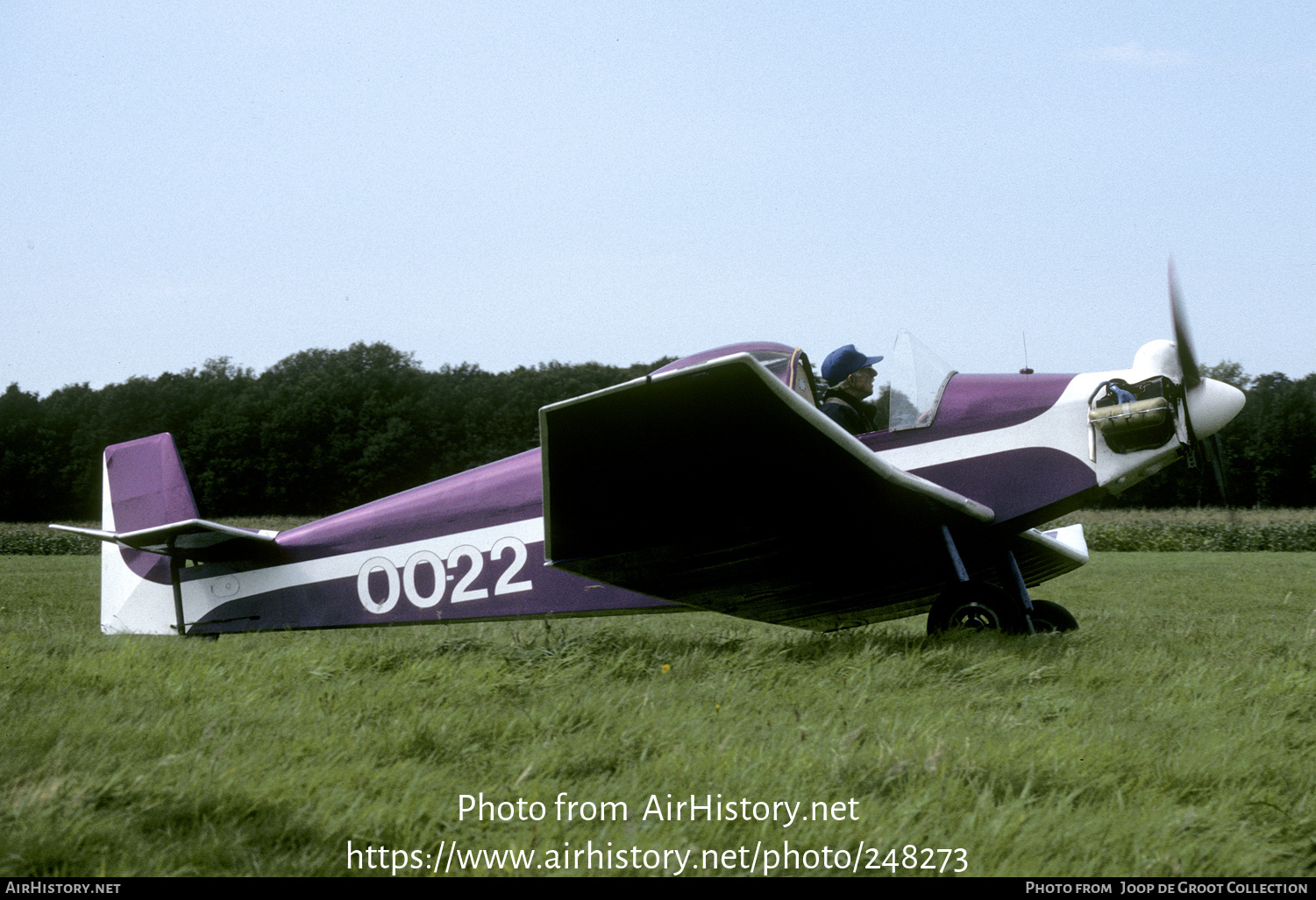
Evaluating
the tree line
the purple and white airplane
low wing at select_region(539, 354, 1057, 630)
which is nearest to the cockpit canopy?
the purple and white airplane

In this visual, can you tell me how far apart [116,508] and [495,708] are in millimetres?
4620

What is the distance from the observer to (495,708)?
3.09 metres

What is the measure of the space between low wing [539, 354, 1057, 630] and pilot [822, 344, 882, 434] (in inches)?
31.0

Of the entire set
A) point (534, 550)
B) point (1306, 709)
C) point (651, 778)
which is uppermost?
point (534, 550)

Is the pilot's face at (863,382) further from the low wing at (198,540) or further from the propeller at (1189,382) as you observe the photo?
the low wing at (198,540)

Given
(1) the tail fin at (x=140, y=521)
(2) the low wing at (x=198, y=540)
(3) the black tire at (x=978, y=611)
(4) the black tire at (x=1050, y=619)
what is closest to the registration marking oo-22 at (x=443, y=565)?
(2) the low wing at (x=198, y=540)

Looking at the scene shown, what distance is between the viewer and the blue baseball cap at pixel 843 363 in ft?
16.6

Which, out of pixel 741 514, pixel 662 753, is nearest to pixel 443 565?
pixel 741 514

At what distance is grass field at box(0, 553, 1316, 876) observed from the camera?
1978mm

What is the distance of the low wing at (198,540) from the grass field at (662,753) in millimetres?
952

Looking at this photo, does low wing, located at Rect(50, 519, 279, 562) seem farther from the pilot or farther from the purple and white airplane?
the pilot

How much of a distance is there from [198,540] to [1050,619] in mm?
4967

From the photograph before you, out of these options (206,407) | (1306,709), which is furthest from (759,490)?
(206,407)

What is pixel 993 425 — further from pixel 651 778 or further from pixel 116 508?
pixel 116 508
